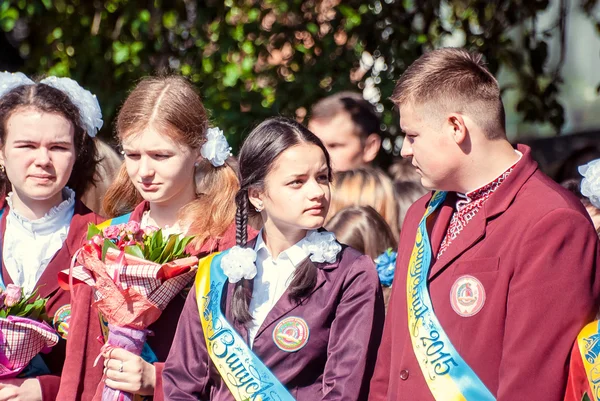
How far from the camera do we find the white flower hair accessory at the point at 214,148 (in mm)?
3943

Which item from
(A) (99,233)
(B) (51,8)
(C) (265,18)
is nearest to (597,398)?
(A) (99,233)

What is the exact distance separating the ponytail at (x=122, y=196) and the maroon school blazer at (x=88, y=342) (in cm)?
59

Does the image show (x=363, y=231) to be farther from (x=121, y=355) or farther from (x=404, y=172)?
(x=404, y=172)

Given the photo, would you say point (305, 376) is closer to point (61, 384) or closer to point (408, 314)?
point (408, 314)

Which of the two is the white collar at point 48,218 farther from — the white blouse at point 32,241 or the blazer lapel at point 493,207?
the blazer lapel at point 493,207

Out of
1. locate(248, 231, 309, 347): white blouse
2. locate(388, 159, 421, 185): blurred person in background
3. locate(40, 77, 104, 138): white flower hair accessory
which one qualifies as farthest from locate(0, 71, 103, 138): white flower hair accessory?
locate(388, 159, 421, 185): blurred person in background

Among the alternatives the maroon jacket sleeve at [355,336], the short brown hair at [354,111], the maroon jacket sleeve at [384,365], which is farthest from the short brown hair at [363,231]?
the short brown hair at [354,111]

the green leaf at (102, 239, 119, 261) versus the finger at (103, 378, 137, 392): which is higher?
the green leaf at (102, 239, 119, 261)

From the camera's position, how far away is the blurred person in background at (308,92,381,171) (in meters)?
5.73

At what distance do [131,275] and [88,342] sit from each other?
0.46 meters

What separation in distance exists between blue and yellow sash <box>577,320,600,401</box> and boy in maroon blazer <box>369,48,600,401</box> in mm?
51

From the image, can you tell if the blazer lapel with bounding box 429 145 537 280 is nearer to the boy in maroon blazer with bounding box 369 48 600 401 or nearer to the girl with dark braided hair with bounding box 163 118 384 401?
the boy in maroon blazer with bounding box 369 48 600 401

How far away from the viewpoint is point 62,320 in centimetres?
390

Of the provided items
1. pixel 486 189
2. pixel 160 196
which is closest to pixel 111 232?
pixel 160 196
